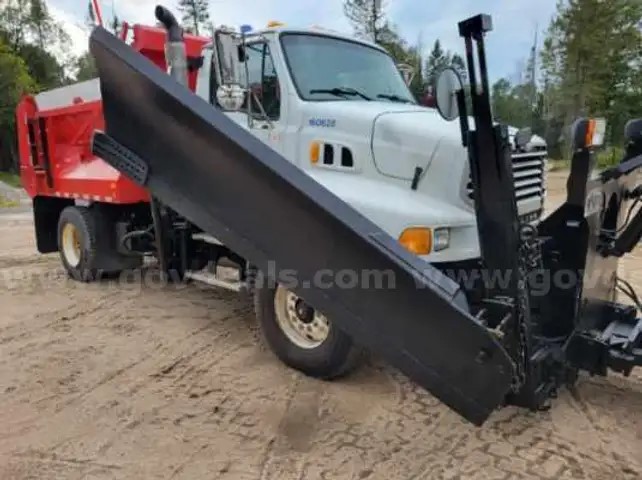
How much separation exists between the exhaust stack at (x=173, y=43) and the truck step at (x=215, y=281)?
2227mm

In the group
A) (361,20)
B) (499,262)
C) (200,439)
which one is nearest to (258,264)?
(499,262)

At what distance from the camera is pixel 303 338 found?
4543 millimetres

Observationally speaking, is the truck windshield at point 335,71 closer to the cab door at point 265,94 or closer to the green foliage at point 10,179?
the cab door at point 265,94

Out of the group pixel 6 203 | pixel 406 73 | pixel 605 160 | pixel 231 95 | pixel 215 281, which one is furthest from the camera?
pixel 6 203

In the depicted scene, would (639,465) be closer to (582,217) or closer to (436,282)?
(582,217)

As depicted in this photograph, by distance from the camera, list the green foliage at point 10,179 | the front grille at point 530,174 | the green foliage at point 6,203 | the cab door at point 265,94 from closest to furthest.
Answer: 1. the front grille at point 530,174
2. the cab door at point 265,94
3. the green foliage at point 6,203
4. the green foliage at point 10,179

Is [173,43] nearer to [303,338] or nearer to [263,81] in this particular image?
[263,81]

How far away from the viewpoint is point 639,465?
3.25 meters

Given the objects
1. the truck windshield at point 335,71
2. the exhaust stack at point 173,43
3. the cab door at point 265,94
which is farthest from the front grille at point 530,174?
the exhaust stack at point 173,43

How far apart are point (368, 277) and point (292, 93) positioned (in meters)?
2.79

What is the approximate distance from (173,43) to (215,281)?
264 cm

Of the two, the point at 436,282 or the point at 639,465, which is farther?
the point at 639,465

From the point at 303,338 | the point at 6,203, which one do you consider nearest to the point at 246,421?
the point at 303,338

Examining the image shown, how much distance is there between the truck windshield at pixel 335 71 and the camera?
496 centimetres
